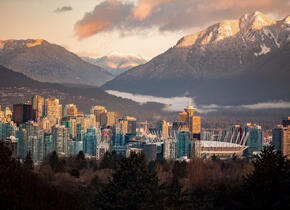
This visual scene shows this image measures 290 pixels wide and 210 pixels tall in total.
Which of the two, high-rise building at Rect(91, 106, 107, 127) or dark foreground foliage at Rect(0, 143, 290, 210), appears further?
high-rise building at Rect(91, 106, 107, 127)

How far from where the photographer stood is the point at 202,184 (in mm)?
45938

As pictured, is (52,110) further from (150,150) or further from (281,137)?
(281,137)

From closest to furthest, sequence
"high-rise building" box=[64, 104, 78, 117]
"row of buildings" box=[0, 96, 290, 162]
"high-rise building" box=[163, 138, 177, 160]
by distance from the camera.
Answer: "row of buildings" box=[0, 96, 290, 162] < "high-rise building" box=[163, 138, 177, 160] < "high-rise building" box=[64, 104, 78, 117]

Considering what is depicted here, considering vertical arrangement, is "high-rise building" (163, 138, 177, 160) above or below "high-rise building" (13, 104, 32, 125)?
below

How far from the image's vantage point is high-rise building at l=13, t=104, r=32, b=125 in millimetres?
157275

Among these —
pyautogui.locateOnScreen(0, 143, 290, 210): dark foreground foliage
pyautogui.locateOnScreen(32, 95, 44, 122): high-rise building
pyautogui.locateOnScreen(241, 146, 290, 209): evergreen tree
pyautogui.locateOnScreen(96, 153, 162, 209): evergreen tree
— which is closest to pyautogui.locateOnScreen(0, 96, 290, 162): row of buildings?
pyautogui.locateOnScreen(32, 95, 44, 122): high-rise building

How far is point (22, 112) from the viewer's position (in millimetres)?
→ 161125

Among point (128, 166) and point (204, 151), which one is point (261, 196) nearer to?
point (128, 166)

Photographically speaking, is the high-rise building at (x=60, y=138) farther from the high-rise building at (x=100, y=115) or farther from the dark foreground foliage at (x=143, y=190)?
the dark foreground foliage at (x=143, y=190)

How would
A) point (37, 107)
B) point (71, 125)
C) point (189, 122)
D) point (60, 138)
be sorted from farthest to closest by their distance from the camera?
point (189, 122)
point (37, 107)
point (71, 125)
point (60, 138)

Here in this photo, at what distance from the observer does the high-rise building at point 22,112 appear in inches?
6192

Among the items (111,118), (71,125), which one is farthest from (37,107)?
(71,125)

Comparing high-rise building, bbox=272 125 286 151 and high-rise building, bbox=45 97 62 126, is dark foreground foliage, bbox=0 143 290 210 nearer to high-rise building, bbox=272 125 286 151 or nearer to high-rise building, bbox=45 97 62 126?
high-rise building, bbox=272 125 286 151

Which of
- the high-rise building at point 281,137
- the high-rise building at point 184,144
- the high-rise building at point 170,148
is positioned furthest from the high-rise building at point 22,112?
the high-rise building at point 281,137
